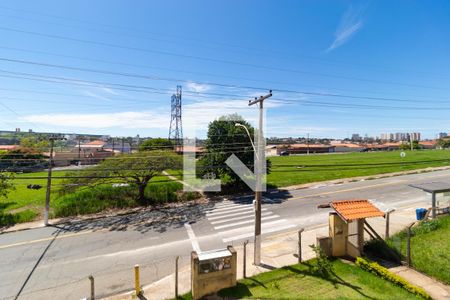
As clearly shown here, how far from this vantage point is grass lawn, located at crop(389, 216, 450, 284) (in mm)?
10141

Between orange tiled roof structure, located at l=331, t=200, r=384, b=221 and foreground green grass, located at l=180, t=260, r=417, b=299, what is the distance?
2.14 m

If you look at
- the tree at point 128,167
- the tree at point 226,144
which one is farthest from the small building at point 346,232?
the tree at point 128,167

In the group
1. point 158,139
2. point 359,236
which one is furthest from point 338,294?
point 158,139

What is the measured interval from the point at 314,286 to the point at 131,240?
35.0 feet

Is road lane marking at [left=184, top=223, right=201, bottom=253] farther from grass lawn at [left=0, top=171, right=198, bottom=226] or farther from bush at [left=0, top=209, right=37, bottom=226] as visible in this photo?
bush at [left=0, top=209, right=37, bottom=226]

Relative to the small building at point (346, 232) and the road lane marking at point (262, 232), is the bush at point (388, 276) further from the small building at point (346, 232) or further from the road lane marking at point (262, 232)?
the road lane marking at point (262, 232)

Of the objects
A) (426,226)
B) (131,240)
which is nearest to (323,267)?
(426,226)

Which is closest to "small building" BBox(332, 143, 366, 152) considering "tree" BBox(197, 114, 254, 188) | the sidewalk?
"tree" BBox(197, 114, 254, 188)

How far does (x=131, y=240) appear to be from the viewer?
15.3 m

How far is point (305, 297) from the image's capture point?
29.2 feet

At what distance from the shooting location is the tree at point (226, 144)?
25.1 meters

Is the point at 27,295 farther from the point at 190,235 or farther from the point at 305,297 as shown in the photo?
the point at 305,297

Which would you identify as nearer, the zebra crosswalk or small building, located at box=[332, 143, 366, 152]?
the zebra crosswalk

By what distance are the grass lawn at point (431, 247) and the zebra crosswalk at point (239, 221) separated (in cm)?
650
